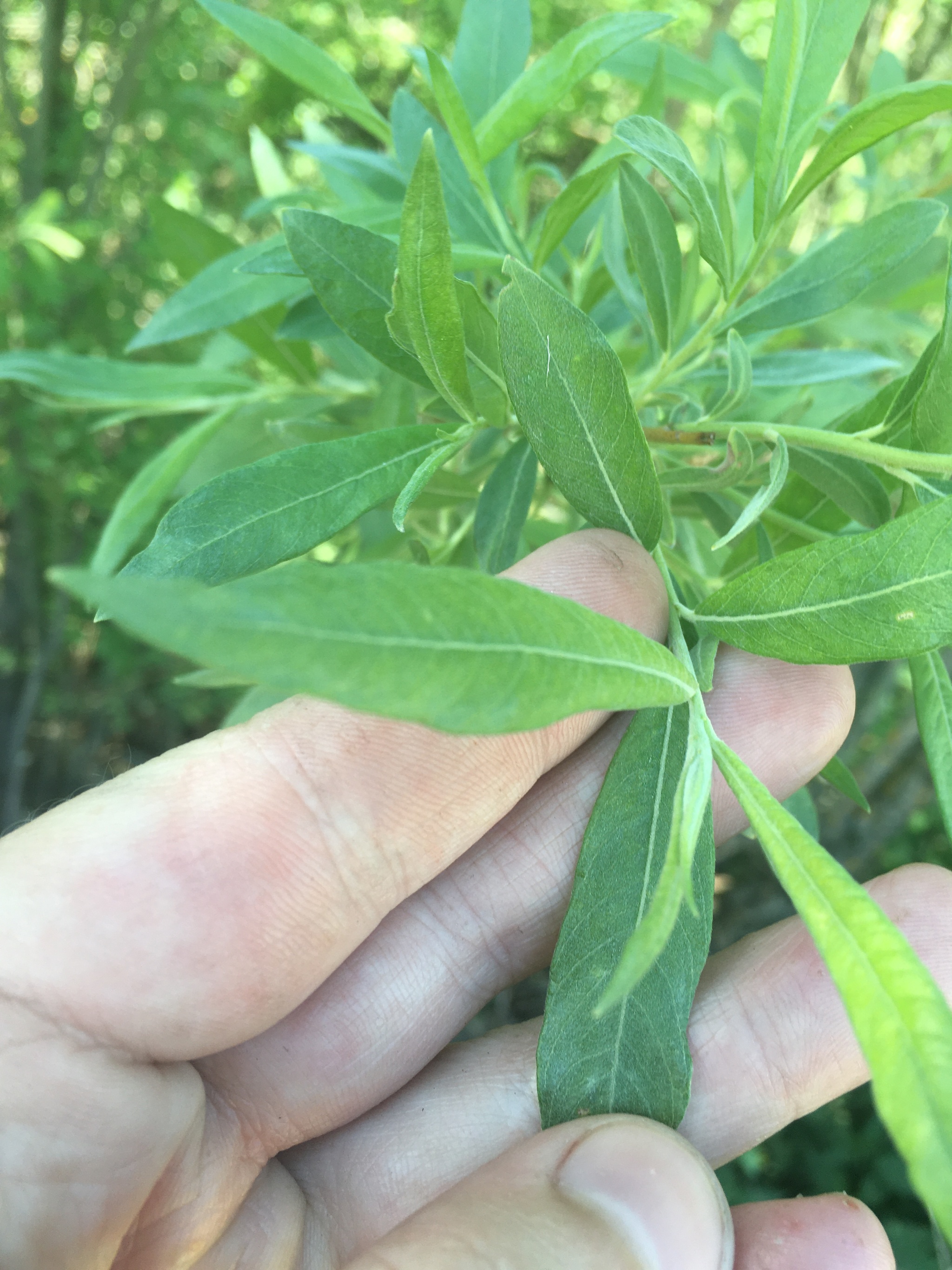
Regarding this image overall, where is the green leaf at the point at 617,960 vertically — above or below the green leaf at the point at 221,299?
below

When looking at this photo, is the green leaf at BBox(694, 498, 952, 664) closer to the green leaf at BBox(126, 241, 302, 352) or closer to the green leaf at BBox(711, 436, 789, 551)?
the green leaf at BBox(711, 436, 789, 551)

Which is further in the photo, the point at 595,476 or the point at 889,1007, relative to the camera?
the point at 595,476

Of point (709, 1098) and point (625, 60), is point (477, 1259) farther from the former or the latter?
point (625, 60)

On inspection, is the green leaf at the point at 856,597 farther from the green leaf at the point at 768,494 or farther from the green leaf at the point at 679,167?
the green leaf at the point at 679,167

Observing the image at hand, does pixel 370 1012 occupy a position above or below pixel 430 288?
below

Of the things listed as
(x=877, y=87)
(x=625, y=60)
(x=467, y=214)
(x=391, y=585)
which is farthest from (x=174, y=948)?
(x=877, y=87)

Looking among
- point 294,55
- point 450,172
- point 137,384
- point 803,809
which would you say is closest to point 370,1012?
point 803,809

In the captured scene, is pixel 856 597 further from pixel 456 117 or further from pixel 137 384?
pixel 137 384

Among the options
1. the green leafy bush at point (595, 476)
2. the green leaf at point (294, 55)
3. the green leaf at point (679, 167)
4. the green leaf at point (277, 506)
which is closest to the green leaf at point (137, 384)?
the green leafy bush at point (595, 476)

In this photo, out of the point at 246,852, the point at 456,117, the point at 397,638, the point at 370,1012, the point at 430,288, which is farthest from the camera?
the point at 370,1012
